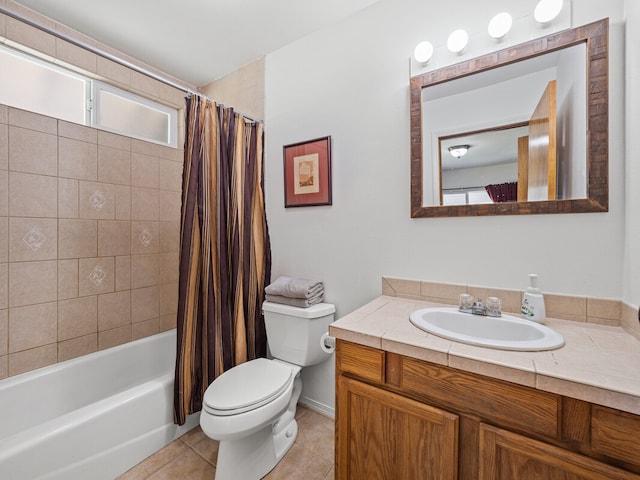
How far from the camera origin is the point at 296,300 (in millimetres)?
1691

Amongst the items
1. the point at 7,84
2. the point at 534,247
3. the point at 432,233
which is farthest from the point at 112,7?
the point at 534,247

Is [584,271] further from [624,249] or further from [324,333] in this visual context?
[324,333]

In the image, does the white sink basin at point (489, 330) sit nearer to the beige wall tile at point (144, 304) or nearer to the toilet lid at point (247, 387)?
the toilet lid at point (247, 387)

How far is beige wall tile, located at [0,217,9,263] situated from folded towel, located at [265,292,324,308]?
143 cm

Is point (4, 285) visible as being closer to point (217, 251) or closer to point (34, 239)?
point (34, 239)

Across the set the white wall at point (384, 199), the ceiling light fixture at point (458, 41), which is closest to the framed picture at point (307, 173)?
the white wall at point (384, 199)

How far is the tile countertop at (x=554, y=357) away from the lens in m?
0.69

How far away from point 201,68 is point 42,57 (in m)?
0.95

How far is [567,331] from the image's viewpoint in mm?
1033

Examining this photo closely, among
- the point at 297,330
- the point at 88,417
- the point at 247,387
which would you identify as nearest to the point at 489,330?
the point at 297,330

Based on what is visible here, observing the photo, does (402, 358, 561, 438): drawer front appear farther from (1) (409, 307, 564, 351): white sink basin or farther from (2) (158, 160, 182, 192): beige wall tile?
(2) (158, 160, 182, 192): beige wall tile

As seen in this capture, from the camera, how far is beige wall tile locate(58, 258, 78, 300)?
1740 mm

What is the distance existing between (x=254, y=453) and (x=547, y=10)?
2319 millimetres

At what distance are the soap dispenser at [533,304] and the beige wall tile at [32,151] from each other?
2.57 meters
